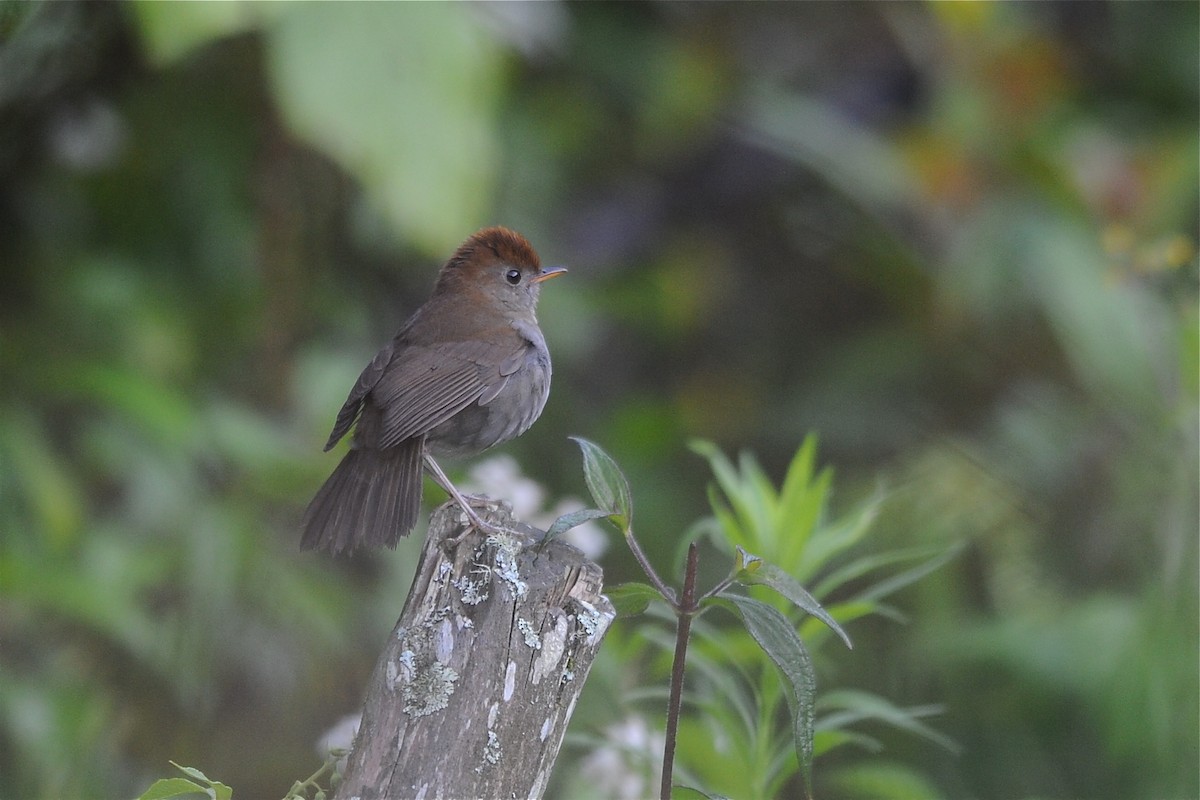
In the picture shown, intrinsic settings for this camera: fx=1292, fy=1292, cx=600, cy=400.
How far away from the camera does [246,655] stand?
15.5 feet

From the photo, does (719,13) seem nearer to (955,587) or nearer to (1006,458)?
(1006,458)

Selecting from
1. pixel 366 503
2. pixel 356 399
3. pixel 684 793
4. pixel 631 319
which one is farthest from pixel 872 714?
pixel 631 319

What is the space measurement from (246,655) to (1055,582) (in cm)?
328

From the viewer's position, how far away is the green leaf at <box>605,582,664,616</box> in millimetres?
1831

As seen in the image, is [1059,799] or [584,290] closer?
[1059,799]

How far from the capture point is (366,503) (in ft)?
8.82

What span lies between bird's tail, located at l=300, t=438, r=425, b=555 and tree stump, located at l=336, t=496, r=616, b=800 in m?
0.67

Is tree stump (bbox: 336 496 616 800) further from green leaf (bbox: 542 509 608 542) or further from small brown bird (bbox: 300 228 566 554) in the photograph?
small brown bird (bbox: 300 228 566 554)

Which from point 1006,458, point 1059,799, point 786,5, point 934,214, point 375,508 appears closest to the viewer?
point 375,508

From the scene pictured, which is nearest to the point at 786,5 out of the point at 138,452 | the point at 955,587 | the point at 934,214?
the point at 934,214

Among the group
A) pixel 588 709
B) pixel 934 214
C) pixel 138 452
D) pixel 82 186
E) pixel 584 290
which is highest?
pixel 934 214

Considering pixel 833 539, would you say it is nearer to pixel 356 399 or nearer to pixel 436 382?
pixel 436 382

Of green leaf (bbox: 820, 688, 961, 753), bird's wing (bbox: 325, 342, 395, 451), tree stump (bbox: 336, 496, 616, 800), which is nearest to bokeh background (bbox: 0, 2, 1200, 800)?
bird's wing (bbox: 325, 342, 395, 451)

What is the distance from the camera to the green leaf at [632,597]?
6.01ft
